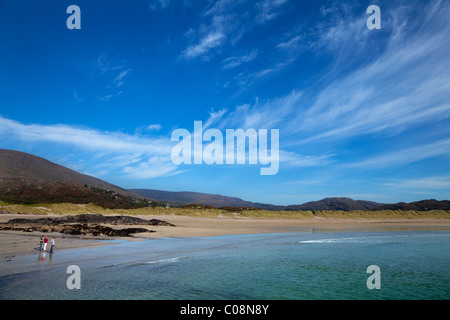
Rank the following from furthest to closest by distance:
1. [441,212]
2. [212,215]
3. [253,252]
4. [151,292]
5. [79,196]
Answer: [79,196], [441,212], [212,215], [253,252], [151,292]

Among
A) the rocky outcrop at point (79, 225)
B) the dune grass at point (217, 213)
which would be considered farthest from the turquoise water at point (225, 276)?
the dune grass at point (217, 213)

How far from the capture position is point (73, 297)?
423 inches

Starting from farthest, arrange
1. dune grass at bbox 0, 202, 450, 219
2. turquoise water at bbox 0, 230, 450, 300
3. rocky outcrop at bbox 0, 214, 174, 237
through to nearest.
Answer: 1. dune grass at bbox 0, 202, 450, 219
2. rocky outcrop at bbox 0, 214, 174, 237
3. turquoise water at bbox 0, 230, 450, 300

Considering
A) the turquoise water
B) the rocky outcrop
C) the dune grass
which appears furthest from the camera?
the dune grass

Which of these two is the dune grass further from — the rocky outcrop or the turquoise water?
the turquoise water

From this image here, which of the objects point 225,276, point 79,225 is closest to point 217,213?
point 79,225

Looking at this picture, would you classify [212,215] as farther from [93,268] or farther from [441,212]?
[441,212]

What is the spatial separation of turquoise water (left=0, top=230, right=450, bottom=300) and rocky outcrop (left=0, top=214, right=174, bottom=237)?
14.6 m

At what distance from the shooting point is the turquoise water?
38.6 ft

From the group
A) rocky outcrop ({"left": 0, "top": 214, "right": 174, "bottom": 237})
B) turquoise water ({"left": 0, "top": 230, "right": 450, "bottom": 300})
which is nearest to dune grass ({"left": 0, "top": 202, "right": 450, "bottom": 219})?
rocky outcrop ({"left": 0, "top": 214, "right": 174, "bottom": 237})

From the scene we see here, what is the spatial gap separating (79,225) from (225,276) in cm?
3480

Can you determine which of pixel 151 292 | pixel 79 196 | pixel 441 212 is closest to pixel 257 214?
pixel 441 212

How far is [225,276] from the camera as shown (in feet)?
49.0
